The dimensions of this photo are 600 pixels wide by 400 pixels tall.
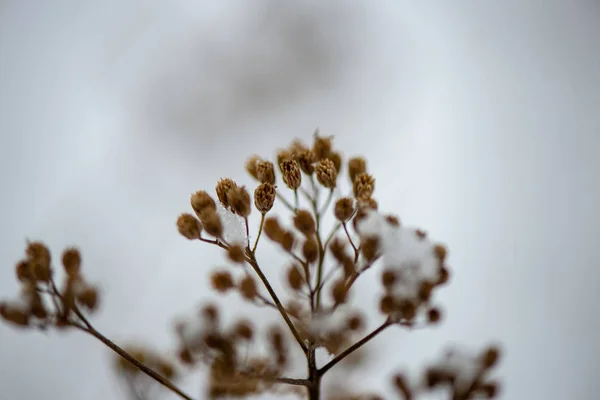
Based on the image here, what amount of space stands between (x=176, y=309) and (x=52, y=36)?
0.53m

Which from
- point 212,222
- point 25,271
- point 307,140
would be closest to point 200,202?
point 212,222

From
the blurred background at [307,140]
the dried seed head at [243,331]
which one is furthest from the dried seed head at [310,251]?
the blurred background at [307,140]

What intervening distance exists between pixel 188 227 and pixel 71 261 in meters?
0.09

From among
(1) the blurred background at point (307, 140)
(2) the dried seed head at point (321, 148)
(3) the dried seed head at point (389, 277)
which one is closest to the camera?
(3) the dried seed head at point (389, 277)

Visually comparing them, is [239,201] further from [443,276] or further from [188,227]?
[443,276]

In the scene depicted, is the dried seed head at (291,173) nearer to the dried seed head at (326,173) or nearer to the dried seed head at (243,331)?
the dried seed head at (326,173)

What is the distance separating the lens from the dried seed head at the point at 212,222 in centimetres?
38

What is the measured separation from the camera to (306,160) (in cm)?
44

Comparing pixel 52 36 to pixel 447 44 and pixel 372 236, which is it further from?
pixel 372 236

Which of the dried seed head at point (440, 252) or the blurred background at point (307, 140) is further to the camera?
the blurred background at point (307, 140)

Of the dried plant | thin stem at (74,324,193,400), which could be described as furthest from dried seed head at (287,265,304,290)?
thin stem at (74,324,193,400)

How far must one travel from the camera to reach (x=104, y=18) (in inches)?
41.7

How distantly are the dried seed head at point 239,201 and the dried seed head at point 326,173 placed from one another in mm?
60

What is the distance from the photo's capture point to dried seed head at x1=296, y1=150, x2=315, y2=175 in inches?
17.3
